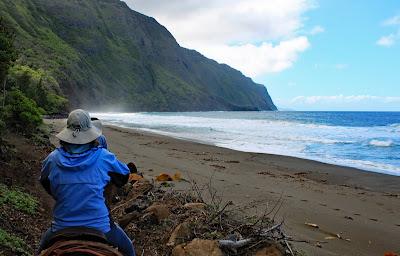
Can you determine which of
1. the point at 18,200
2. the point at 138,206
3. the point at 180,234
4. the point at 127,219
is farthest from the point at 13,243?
the point at 138,206

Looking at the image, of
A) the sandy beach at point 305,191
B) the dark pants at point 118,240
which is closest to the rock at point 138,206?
the sandy beach at point 305,191

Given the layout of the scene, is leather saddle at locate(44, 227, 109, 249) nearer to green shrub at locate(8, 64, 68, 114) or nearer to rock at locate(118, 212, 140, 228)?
rock at locate(118, 212, 140, 228)

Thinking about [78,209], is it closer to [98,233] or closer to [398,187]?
[98,233]

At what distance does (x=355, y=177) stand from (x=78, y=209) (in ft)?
41.5

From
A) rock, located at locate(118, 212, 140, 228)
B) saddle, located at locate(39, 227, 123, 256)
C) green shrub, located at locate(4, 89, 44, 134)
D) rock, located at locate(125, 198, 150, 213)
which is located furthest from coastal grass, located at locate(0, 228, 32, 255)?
green shrub, located at locate(4, 89, 44, 134)

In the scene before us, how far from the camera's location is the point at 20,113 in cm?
1195

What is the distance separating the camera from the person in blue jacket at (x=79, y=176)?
10.3 feet

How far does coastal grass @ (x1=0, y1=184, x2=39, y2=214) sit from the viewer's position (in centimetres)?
653

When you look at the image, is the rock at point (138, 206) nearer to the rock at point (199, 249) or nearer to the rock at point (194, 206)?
the rock at point (194, 206)

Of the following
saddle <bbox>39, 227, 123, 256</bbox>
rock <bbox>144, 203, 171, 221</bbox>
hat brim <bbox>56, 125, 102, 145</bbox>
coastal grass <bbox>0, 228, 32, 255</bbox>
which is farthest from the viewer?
rock <bbox>144, 203, 171, 221</bbox>

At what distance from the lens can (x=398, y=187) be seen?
12.8 metres

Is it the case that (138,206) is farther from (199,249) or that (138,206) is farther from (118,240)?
(118,240)

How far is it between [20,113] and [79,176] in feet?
31.7

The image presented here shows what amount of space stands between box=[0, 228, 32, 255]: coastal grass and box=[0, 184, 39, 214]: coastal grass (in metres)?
1.23
